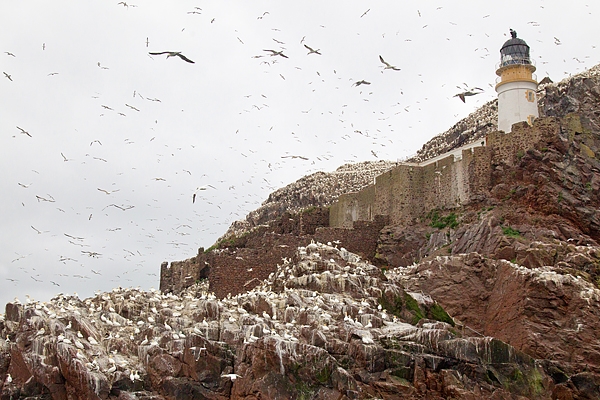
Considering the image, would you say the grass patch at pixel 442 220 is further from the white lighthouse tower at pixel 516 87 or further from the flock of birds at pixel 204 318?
the flock of birds at pixel 204 318

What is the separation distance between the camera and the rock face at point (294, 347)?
30.5m

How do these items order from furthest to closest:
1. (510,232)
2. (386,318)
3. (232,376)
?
1. (510,232)
2. (386,318)
3. (232,376)

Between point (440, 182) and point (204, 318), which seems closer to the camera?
point (204, 318)

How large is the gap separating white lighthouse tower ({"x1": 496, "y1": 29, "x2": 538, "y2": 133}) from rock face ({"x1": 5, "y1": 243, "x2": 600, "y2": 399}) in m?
15.6

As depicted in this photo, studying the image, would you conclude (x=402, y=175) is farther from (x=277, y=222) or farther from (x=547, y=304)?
(x=547, y=304)

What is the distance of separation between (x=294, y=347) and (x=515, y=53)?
1110 inches

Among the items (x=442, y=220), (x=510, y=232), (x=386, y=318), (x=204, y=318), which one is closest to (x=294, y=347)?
(x=386, y=318)

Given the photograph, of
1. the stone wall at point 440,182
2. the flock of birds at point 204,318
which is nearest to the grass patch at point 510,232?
the stone wall at point 440,182

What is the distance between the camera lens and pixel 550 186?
43.5 m

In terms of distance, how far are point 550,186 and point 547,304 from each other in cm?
860

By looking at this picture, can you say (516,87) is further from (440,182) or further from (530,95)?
(440,182)

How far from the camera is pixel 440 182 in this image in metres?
49.5

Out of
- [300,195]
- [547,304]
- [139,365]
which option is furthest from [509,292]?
[300,195]

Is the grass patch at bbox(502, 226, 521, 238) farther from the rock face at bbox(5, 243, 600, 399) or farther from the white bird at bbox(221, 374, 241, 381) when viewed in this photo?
the white bird at bbox(221, 374, 241, 381)
